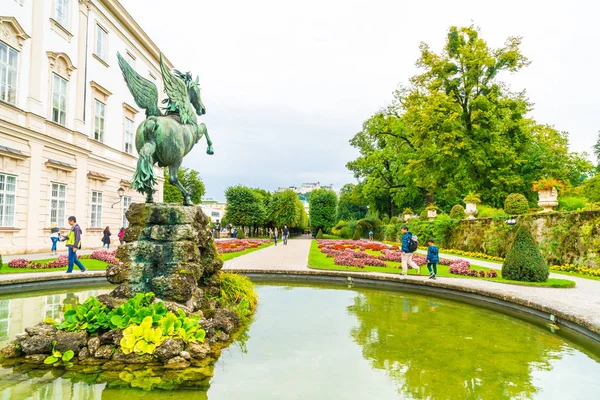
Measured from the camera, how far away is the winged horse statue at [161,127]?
667cm

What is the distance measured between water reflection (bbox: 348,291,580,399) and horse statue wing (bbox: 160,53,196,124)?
209 inches

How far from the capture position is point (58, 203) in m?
19.9

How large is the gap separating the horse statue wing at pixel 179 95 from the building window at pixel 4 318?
4693 mm

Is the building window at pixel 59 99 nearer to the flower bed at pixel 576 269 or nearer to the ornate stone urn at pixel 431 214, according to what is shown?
the flower bed at pixel 576 269

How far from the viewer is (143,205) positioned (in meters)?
6.78

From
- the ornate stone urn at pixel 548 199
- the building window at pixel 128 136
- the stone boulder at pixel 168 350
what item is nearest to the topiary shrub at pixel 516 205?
the ornate stone urn at pixel 548 199

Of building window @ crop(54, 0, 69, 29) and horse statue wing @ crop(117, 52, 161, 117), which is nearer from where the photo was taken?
horse statue wing @ crop(117, 52, 161, 117)

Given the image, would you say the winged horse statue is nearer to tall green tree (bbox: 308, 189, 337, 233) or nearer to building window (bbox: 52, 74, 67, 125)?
building window (bbox: 52, 74, 67, 125)

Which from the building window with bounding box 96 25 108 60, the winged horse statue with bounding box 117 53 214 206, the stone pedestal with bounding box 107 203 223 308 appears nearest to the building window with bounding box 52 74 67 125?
the building window with bounding box 96 25 108 60

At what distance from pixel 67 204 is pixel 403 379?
21587 mm

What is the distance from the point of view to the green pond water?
4109 mm

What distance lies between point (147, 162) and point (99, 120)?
2111 centimetres

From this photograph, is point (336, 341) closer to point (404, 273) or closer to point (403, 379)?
point (403, 379)

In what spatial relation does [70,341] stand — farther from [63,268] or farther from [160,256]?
[63,268]
